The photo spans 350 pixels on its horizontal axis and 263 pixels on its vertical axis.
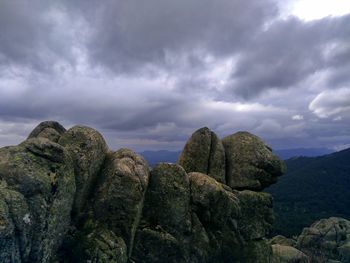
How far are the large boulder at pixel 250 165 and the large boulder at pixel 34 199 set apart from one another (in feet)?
61.2

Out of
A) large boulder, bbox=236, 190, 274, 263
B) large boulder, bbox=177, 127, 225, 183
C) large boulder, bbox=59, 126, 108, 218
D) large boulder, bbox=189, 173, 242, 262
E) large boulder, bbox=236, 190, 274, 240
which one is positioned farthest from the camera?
large boulder, bbox=177, 127, 225, 183

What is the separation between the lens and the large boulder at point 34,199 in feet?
66.2

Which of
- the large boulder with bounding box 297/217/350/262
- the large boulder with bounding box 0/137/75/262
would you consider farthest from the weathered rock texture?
the large boulder with bounding box 297/217/350/262

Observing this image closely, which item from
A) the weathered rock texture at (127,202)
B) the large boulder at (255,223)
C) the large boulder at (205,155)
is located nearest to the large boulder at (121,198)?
the weathered rock texture at (127,202)

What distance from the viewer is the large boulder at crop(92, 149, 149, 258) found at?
2669cm

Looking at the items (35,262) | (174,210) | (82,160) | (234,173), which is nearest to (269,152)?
(234,173)

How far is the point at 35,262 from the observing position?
2162cm

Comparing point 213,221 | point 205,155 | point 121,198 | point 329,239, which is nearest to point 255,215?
point 213,221

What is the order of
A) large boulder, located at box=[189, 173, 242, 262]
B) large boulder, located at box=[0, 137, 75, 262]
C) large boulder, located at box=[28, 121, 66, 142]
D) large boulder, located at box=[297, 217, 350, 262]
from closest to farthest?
large boulder, located at box=[0, 137, 75, 262], large boulder, located at box=[189, 173, 242, 262], large boulder, located at box=[28, 121, 66, 142], large boulder, located at box=[297, 217, 350, 262]

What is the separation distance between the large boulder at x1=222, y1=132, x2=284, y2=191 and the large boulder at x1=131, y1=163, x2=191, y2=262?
333 inches

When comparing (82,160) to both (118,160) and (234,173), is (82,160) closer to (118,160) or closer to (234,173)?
(118,160)

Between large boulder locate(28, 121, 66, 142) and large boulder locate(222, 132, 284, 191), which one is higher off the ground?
large boulder locate(28, 121, 66, 142)

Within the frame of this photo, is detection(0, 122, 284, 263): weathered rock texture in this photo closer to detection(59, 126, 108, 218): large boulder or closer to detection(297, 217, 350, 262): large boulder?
detection(59, 126, 108, 218): large boulder

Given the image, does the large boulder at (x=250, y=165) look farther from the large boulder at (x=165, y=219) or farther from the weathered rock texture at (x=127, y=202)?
the large boulder at (x=165, y=219)
